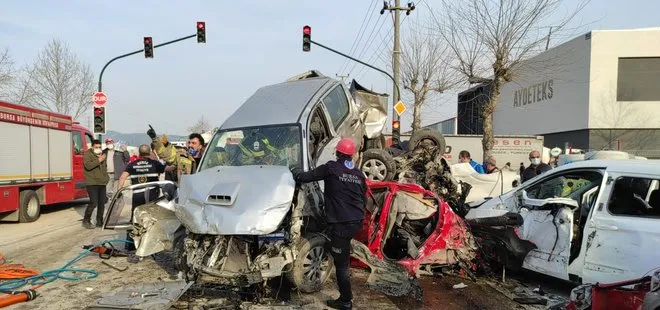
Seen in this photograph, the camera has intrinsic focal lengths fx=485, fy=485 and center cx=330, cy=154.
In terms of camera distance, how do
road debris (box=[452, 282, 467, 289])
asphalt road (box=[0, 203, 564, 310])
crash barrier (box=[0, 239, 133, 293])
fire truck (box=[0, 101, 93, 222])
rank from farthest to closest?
1. fire truck (box=[0, 101, 93, 222])
2. road debris (box=[452, 282, 467, 289])
3. crash barrier (box=[0, 239, 133, 293])
4. asphalt road (box=[0, 203, 564, 310])

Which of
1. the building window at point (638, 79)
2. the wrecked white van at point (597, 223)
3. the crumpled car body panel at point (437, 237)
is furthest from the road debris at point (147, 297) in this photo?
the building window at point (638, 79)

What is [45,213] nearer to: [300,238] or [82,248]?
[82,248]

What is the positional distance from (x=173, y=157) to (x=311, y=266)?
462 cm

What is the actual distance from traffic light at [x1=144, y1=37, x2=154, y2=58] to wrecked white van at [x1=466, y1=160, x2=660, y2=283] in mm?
16413

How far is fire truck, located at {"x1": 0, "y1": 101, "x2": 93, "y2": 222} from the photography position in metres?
11.1

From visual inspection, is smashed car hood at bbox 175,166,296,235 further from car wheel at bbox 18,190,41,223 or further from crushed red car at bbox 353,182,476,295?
car wheel at bbox 18,190,41,223

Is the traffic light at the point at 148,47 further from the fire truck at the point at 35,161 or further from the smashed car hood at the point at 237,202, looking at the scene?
the smashed car hood at the point at 237,202

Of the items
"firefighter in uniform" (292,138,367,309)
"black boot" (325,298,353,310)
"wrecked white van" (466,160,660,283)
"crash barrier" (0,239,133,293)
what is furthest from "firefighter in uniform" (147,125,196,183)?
"wrecked white van" (466,160,660,283)

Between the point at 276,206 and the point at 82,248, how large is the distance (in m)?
4.96

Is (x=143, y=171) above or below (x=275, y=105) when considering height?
below

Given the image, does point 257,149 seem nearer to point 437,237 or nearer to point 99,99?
point 437,237

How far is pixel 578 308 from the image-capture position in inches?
161

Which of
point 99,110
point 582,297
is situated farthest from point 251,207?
point 99,110

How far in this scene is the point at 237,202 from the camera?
4.98 metres
